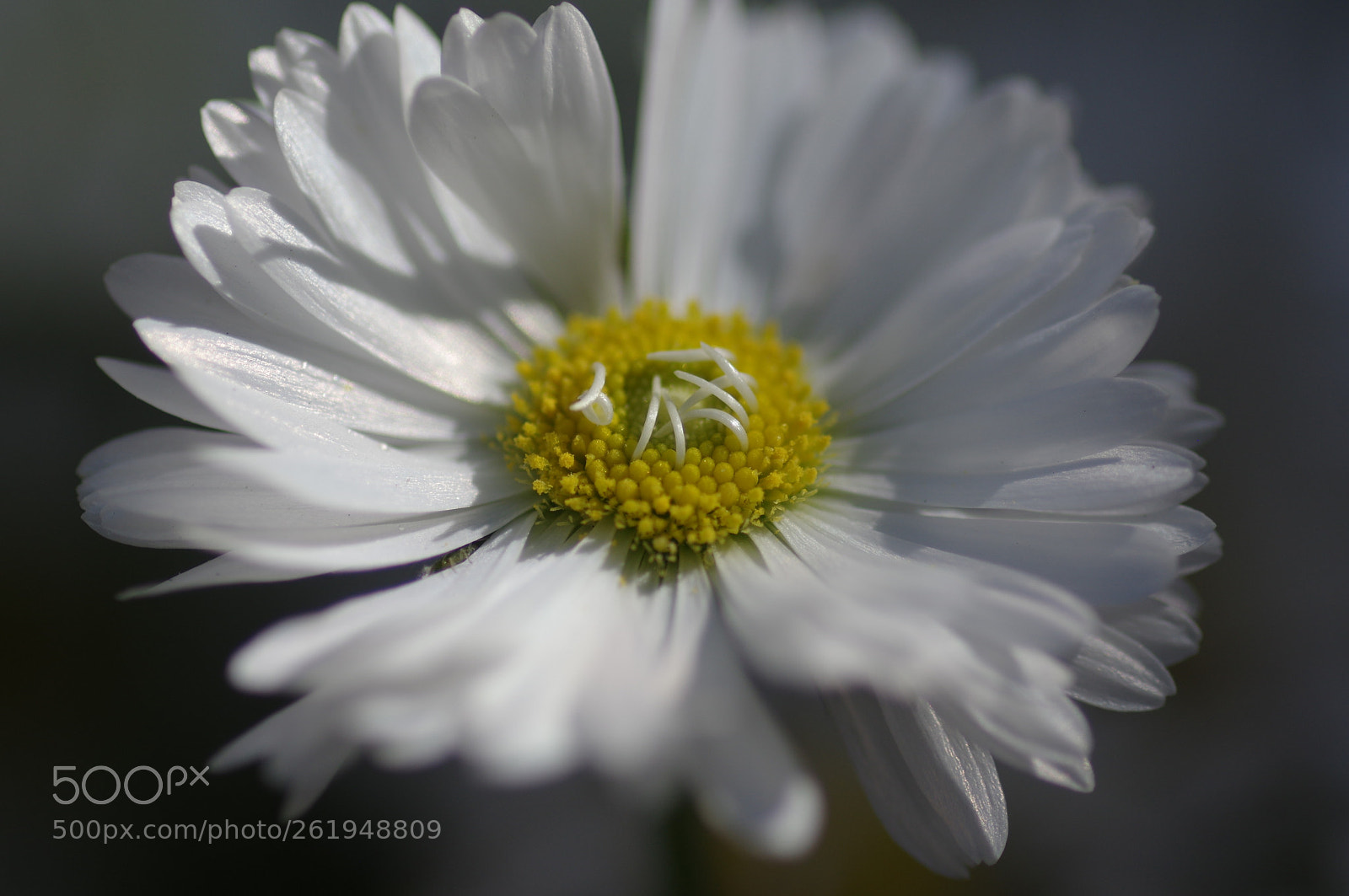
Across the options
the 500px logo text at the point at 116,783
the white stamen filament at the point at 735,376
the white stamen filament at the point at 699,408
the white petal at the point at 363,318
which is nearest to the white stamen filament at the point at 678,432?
the white stamen filament at the point at 699,408

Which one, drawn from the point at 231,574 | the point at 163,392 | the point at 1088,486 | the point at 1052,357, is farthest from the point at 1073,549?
the point at 163,392

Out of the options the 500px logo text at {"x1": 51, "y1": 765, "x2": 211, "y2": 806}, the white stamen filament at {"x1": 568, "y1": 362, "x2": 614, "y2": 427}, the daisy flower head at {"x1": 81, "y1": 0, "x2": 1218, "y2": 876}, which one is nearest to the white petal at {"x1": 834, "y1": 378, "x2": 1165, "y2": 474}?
the daisy flower head at {"x1": 81, "y1": 0, "x2": 1218, "y2": 876}

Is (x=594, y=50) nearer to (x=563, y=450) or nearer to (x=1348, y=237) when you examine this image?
(x=563, y=450)

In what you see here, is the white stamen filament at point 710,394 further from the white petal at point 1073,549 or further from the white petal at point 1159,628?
the white petal at point 1159,628

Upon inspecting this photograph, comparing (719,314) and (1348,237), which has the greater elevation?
(1348,237)

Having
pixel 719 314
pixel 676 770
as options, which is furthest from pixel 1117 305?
pixel 676 770

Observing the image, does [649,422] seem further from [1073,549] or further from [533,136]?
[1073,549]
